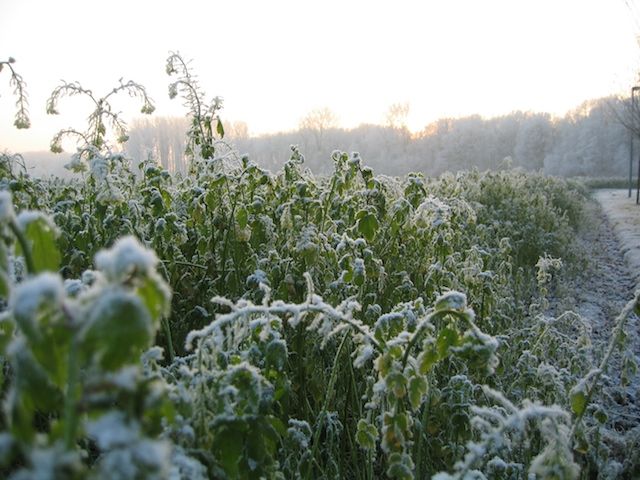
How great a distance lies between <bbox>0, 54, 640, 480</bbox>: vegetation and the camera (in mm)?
623

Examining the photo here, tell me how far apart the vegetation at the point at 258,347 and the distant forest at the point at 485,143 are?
44966 millimetres

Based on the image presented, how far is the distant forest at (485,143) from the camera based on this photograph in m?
51.8

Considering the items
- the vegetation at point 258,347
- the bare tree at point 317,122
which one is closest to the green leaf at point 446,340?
the vegetation at point 258,347

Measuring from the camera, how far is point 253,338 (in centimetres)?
192

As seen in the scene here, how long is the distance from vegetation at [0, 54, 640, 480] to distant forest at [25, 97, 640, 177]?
45.0 m

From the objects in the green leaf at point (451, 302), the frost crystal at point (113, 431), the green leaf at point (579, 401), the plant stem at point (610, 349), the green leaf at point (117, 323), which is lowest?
the green leaf at point (579, 401)

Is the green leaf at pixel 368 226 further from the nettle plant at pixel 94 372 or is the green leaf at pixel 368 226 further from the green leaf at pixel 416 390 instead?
the nettle plant at pixel 94 372

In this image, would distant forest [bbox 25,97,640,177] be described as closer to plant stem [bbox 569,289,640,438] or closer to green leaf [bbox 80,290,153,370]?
plant stem [bbox 569,289,640,438]

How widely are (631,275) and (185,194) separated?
8.09 meters

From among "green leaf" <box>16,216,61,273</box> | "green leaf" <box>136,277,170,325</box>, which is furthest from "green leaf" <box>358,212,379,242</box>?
"green leaf" <box>136,277,170,325</box>

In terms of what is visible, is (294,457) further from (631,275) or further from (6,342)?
(631,275)

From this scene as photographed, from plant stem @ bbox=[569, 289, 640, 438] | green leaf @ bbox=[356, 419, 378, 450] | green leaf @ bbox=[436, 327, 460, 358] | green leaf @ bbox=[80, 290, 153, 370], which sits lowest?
green leaf @ bbox=[356, 419, 378, 450]

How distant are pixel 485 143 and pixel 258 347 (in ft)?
193

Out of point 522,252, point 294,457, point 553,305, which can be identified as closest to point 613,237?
point 522,252
